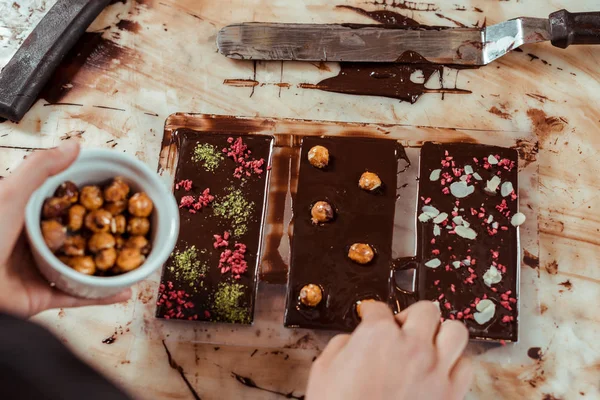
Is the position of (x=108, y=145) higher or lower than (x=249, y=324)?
higher

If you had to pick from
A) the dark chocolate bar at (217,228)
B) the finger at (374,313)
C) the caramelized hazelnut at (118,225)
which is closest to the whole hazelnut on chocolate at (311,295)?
the dark chocolate bar at (217,228)

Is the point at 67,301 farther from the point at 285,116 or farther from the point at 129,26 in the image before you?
the point at 129,26

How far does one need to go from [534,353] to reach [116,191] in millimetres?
1005

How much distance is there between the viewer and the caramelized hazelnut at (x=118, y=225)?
1.00m

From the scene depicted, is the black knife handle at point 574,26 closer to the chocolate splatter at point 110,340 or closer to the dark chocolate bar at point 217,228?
the dark chocolate bar at point 217,228

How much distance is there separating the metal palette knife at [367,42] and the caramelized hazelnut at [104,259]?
726 millimetres

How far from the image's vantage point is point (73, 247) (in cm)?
97

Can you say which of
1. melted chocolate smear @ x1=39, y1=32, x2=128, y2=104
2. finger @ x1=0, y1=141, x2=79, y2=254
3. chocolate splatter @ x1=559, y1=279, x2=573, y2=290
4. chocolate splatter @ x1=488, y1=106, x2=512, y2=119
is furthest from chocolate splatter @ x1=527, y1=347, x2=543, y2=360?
melted chocolate smear @ x1=39, y1=32, x2=128, y2=104

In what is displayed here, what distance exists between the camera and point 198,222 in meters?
1.37

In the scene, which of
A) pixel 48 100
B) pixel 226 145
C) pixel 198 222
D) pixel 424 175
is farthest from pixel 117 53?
pixel 424 175

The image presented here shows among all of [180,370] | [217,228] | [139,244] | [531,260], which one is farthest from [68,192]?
[531,260]

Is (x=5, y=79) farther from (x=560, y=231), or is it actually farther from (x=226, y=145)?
(x=560, y=231)

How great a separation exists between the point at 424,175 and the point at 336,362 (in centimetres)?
60

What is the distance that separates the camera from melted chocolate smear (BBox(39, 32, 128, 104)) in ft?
4.98
